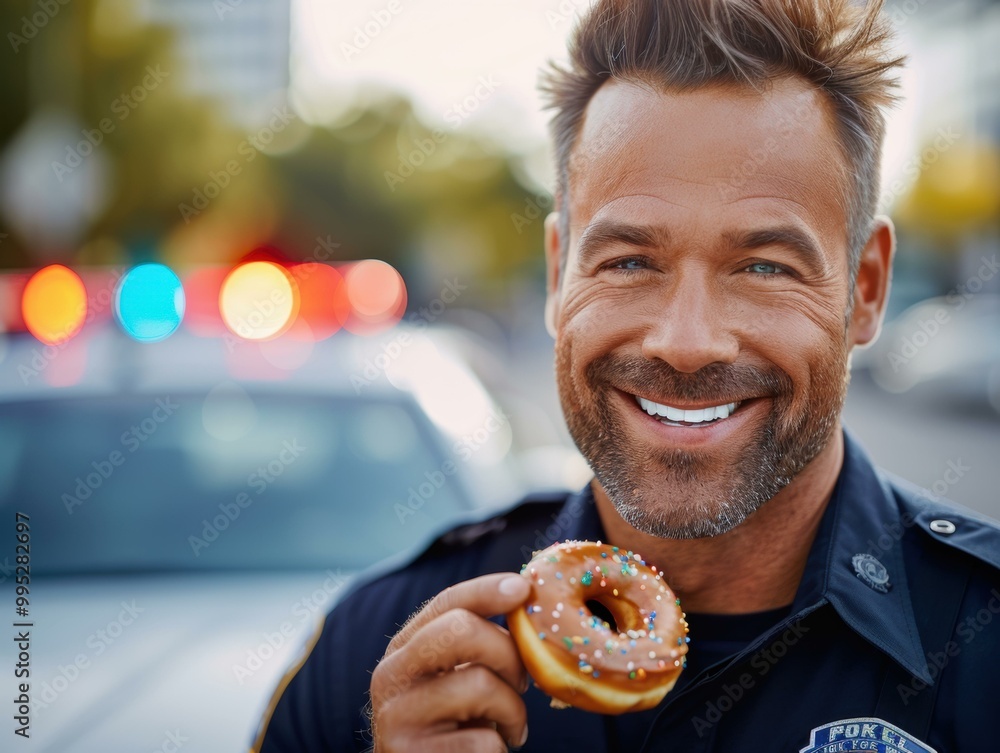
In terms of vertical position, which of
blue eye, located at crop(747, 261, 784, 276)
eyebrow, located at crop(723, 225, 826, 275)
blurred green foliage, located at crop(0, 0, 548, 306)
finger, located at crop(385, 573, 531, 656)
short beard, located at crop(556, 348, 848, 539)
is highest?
eyebrow, located at crop(723, 225, 826, 275)

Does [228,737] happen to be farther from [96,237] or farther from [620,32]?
[96,237]

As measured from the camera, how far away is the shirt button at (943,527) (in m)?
1.97

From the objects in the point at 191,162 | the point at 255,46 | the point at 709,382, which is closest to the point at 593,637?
the point at 709,382

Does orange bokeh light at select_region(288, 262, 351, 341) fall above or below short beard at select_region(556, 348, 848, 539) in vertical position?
below

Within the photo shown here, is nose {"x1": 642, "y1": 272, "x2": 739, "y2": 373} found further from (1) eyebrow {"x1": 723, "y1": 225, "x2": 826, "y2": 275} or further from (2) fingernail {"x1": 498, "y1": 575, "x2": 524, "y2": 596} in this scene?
(2) fingernail {"x1": 498, "y1": 575, "x2": 524, "y2": 596}

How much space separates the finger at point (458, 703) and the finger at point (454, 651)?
0.07ft

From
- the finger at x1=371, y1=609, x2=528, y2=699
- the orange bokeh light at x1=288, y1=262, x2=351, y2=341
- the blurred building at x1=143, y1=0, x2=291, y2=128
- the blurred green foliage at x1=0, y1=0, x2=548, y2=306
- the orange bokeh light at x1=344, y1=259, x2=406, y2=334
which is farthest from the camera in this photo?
the blurred building at x1=143, y1=0, x2=291, y2=128

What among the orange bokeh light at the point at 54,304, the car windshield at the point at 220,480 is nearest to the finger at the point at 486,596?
the car windshield at the point at 220,480

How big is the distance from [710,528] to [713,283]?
0.49 meters

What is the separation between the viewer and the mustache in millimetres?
1835

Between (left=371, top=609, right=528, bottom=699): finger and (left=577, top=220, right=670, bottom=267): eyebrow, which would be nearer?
(left=371, top=609, right=528, bottom=699): finger

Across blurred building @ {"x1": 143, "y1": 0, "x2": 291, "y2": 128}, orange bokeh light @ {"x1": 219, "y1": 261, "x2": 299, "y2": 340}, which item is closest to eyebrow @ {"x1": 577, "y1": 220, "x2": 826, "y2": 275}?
orange bokeh light @ {"x1": 219, "y1": 261, "x2": 299, "y2": 340}

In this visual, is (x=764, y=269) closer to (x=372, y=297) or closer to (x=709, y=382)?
(x=709, y=382)

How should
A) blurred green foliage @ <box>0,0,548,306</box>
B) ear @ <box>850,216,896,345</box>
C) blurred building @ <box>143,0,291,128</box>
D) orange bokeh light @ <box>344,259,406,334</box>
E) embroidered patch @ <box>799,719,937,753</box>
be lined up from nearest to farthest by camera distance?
embroidered patch @ <box>799,719,937,753</box>
ear @ <box>850,216,896,345</box>
orange bokeh light @ <box>344,259,406,334</box>
blurred green foliage @ <box>0,0,548,306</box>
blurred building @ <box>143,0,291,128</box>
